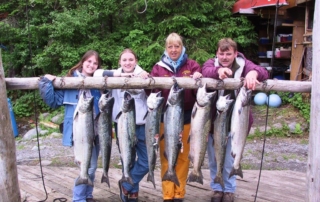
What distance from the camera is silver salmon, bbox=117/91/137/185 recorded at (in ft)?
10.3

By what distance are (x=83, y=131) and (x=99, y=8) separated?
7692 mm

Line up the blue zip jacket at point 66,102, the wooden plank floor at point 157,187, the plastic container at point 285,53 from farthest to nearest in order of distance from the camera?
the plastic container at point 285,53, the wooden plank floor at point 157,187, the blue zip jacket at point 66,102

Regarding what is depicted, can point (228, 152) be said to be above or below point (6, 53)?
below

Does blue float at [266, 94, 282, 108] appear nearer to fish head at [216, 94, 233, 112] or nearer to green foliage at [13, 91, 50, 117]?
fish head at [216, 94, 233, 112]

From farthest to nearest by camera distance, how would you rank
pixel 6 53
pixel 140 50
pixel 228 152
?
pixel 6 53
pixel 140 50
pixel 228 152

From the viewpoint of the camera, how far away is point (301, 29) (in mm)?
10164

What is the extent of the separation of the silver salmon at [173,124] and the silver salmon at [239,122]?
499mm

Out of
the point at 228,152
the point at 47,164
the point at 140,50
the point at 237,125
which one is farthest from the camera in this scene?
the point at 140,50

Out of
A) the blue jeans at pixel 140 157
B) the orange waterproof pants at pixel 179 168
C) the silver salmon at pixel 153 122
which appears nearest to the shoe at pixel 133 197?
the blue jeans at pixel 140 157

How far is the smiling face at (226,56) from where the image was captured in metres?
3.32

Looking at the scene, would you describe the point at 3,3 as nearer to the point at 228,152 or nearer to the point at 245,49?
the point at 245,49

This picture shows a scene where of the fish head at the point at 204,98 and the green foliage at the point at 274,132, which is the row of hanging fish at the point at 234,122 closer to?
the fish head at the point at 204,98

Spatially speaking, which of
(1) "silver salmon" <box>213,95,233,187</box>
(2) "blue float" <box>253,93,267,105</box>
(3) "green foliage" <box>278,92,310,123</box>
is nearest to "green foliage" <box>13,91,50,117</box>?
(2) "blue float" <box>253,93,267,105</box>

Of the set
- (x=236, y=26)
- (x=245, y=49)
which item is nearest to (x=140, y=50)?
(x=236, y=26)
